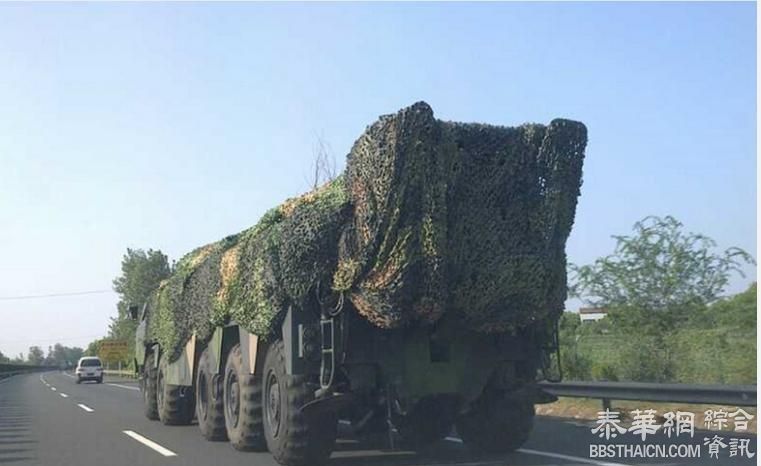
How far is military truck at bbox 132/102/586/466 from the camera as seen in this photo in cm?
880

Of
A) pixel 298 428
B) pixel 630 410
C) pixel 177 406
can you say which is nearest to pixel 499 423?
A: pixel 298 428

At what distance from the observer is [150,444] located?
520 inches

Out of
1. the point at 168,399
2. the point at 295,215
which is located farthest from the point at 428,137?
the point at 168,399

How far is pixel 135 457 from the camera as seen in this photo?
38.0ft

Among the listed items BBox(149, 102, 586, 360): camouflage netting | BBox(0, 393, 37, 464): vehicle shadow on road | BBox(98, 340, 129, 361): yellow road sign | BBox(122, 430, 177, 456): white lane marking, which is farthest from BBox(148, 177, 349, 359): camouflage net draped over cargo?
BBox(98, 340, 129, 361): yellow road sign

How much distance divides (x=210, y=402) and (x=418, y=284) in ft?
18.9

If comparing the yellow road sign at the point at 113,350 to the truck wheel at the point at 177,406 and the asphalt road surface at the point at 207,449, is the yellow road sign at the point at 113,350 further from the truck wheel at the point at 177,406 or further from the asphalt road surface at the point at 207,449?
the truck wheel at the point at 177,406

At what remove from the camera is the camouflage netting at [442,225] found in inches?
345

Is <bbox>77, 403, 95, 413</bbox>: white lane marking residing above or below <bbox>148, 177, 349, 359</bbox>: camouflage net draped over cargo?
below

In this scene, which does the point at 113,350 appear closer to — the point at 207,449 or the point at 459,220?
the point at 207,449

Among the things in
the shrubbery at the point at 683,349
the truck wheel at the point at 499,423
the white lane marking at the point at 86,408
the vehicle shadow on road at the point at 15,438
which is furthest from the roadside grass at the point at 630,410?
the white lane marking at the point at 86,408

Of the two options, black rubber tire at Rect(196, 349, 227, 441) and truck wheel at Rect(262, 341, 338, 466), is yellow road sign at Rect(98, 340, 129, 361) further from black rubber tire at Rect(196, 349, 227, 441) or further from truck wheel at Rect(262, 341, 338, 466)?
truck wheel at Rect(262, 341, 338, 466)

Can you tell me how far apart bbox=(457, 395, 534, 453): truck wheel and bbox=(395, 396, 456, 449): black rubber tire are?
0.32 metres

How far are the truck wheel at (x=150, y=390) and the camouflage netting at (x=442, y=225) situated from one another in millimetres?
9305
